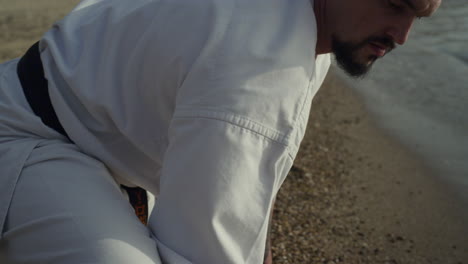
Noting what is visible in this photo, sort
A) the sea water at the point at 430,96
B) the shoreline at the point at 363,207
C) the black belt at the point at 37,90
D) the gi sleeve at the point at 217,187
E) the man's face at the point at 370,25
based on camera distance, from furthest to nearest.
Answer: the sea water at the point at 430,96 < the shoreline at the point at 363,207 < the black belt at the point at 37,90 < the man's face at the point at 370,25 < the gi sleeve at the point at 217,187

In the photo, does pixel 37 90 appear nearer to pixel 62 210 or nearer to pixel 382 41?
pixel 62 210

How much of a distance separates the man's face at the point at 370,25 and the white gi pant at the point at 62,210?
90cm

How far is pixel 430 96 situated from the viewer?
514 cm

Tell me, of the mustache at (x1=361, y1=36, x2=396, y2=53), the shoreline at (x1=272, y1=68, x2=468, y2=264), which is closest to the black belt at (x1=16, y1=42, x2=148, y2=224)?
the mustache at (x1=361, y1=36, x2=396, y2=53)

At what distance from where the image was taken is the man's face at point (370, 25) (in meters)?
1.78

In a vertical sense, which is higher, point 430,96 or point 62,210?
point 62,210

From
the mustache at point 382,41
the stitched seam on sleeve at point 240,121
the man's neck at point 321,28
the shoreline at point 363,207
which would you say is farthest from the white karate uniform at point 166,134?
the shoreline at point 363,207

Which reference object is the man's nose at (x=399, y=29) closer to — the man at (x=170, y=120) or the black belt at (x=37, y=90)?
the man at (x=170, y=120)

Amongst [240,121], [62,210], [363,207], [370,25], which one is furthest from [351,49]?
[363,207]

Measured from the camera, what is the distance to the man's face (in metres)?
1.78

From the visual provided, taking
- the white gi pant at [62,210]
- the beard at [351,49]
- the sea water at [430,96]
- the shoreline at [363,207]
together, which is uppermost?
the beard at [351,49]

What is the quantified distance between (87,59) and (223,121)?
0.63 meters

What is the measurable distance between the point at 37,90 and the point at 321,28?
40.4 inches

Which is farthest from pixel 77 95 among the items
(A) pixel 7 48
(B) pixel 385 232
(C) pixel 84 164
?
(A) pixel 7 48
